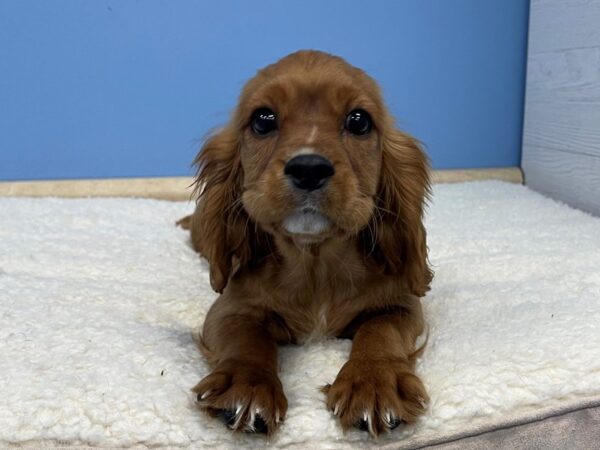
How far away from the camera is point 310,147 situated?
1.13m

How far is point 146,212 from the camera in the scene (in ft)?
8.78

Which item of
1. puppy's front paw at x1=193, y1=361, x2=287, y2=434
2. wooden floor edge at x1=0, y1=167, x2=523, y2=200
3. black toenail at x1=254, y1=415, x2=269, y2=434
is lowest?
wooden floor edge at x1=0, y1=167, x2=523, y2=200

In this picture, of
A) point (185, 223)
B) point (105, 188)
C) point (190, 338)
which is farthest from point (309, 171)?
point (105, 188)

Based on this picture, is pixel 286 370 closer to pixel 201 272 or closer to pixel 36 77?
pixel 201 272

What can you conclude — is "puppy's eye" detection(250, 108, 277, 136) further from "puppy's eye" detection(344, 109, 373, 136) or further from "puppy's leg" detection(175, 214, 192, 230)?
"puppy's leg" detection(175, 214, 192, 230)

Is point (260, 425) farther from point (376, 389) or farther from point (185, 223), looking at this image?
point (185, 223)

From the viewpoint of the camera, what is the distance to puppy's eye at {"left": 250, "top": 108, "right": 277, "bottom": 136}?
1294mm

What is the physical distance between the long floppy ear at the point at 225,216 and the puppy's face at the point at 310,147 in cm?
7

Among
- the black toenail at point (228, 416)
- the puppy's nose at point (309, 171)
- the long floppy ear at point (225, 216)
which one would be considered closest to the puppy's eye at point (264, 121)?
the long floppy ear at point (225, 216)

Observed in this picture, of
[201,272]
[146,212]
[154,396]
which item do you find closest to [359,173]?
[154,396]

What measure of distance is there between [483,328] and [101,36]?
7.65ft

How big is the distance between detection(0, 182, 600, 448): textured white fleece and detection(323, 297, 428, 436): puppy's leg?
3 cm

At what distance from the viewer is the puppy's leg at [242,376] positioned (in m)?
0.95

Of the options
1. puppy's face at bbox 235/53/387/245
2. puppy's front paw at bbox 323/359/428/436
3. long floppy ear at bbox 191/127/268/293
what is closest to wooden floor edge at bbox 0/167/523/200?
long floppy ear at bbox 191/127/268/293
